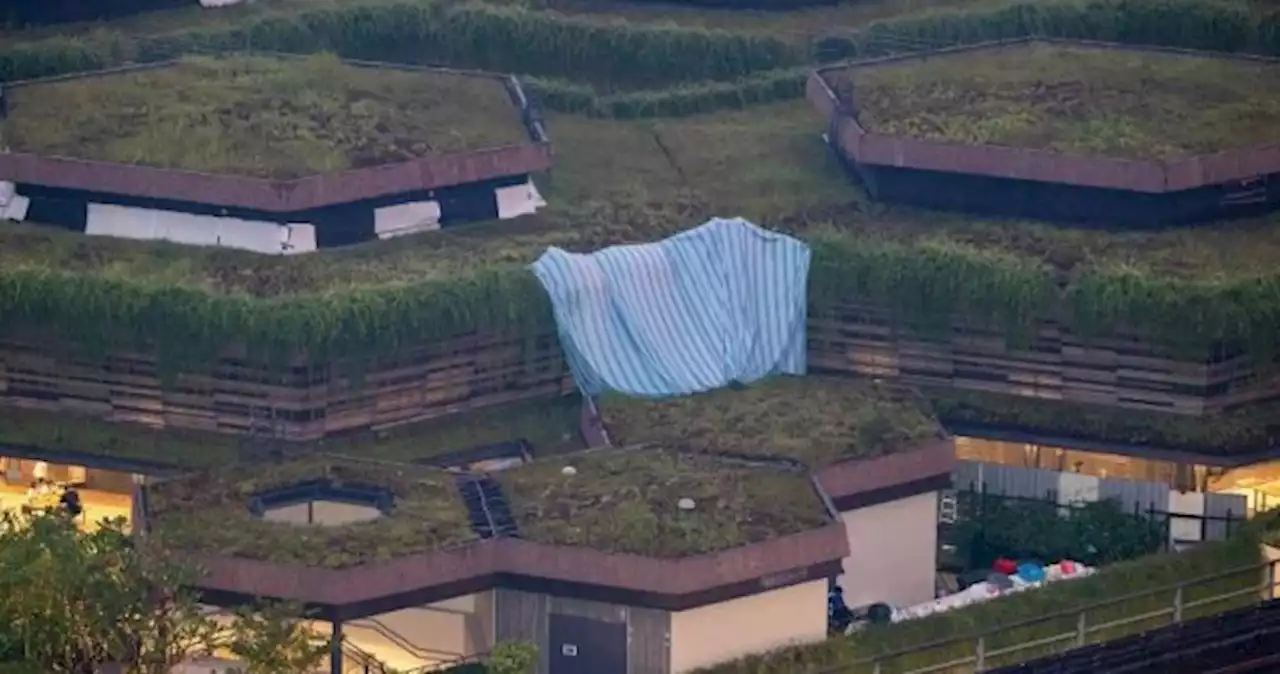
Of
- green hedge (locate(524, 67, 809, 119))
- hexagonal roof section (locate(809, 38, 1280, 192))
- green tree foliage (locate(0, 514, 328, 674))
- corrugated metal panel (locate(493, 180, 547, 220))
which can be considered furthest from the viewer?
green hedge (locate(524, 67, 809, 119))

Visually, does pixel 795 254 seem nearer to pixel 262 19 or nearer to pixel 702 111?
pixel 702 111

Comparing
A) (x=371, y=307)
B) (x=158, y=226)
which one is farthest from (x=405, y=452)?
(x=158, y=226)

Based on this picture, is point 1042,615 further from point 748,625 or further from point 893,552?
point 748,625

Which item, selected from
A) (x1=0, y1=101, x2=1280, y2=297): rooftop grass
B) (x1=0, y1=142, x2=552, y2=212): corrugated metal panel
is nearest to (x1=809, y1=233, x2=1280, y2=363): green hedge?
(x1=0, y1=101, x2=1280, y2=297): rooftop grass

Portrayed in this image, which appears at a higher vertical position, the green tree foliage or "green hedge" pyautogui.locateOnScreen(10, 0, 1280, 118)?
"green hedge" pyautogui.locateOnScreen(10, 0, 1280, 118)

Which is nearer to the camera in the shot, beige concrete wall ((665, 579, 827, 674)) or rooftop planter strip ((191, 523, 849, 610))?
rooftop planter strip ((191, 523, 849, 610))

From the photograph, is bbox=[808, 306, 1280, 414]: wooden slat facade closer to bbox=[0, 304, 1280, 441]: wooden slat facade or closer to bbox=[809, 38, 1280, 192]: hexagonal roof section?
bbox=[0, 304, 1280, 441]: wooden slat facade

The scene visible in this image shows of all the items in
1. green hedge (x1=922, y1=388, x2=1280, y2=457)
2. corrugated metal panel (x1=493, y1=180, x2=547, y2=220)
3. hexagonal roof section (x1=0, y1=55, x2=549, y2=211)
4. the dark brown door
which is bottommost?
the dark brown door

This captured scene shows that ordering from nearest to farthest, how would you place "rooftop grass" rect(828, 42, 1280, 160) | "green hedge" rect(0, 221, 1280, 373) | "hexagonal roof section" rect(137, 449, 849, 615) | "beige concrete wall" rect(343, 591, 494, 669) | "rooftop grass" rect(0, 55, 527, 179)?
"hexagonal roof section" rect(137, 449, 849, 615)
"beige concrete wall" rect(343, 591, 494, 669)
"green hedge" rect(0, 221, 1280, 373)
"rooftop grass" rect(0, 55, 527, 179)
"rooftop grass" rect(828, 42, 1280, 160)
